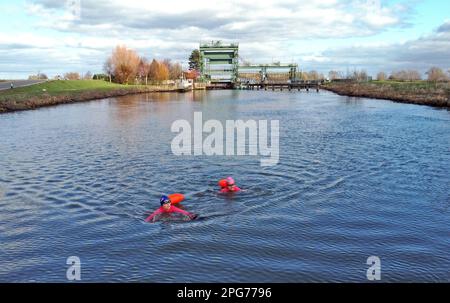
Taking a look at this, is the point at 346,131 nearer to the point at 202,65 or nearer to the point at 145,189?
the point at 145,189

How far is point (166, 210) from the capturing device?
58.4 ft

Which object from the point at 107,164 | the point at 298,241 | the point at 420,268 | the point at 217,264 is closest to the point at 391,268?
the point at 420,268

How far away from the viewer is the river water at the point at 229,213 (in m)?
13.4

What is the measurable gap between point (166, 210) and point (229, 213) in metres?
2.54

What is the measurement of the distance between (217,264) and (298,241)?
3227 mm

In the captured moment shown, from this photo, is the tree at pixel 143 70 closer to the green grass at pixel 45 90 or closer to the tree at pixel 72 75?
the tree at pixel 72 75

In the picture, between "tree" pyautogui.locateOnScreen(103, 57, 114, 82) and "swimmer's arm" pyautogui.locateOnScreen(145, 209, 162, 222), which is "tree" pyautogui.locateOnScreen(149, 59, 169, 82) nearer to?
"tree" pyautogui.locateOnScreen(103, 57, 114, 82)

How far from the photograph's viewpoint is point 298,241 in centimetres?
1538

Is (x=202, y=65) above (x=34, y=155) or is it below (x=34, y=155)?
above

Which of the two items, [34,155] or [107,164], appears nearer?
[107,164]

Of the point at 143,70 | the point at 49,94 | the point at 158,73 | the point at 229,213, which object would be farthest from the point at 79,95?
the point at 229,213

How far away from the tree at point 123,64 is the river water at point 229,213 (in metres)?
109

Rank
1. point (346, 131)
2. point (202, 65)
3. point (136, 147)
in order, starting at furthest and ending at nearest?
1. point (202, 65)
2. point (346, 131)
3. point (136, 147)

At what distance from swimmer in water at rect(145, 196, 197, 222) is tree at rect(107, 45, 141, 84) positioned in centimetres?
12715
